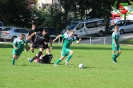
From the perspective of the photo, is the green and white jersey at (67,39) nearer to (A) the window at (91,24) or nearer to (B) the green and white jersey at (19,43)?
(B) the green and white jersey at (19,43)

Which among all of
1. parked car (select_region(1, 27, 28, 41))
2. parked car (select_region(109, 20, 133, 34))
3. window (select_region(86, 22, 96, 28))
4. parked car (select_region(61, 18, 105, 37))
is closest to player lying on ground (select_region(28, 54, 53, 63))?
parked car (select_region(1, 27, 28, 41))

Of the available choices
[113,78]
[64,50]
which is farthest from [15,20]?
[113,78]

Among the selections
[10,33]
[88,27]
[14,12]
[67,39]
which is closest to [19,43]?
[67,39]

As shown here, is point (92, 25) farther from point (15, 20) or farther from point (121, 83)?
point (121, 83)

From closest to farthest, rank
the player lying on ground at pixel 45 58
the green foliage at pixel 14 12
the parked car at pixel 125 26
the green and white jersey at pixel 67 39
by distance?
the green and white jersey at pixel 67 39 < the player lying on ground at pixel 45 58 < the green foliage at pixel 14 12 < the parked car at pixel 125 26

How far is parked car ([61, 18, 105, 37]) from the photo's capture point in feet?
184

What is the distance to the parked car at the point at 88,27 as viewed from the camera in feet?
184

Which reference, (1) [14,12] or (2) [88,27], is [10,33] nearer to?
(2) [88,27]

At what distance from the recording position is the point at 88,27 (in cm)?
5669

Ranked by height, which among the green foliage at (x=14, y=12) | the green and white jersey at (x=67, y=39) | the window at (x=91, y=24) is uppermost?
the green foliage at (x=14, y=12)

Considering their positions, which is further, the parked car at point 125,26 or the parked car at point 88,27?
the parked car at point 125,26

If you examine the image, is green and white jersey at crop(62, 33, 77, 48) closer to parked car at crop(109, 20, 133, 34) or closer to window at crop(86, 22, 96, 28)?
Answer: window at crop(86, 22, 96, 28)

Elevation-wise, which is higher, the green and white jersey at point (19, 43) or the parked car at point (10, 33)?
the green and white jersey at point (19, 43)

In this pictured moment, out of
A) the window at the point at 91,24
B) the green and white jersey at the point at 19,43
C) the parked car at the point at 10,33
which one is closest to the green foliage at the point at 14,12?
the window at the point at 91,24
